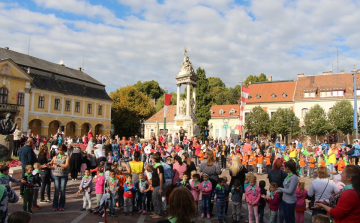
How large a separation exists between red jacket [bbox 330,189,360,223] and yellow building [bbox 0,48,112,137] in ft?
129

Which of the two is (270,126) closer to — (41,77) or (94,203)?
(41,77)

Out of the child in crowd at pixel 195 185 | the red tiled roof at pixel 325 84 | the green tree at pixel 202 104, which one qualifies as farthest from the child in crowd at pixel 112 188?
the red tiled roof at pixel 325 84

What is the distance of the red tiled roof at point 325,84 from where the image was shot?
158 feet

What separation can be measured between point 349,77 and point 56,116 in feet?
159

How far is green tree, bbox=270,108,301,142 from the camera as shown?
46541 mm

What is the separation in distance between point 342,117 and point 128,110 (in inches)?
1438

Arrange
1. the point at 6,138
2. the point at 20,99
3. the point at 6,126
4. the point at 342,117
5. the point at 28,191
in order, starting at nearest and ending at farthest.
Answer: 1. the point at 28,191
2. the point at 6,138
3. the point at 6,126
4. the point at 20,99
5. the point at 342,117

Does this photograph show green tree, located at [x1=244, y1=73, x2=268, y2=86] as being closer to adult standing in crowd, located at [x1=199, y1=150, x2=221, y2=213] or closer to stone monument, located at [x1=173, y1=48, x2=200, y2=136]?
stone monument, located at [x1=173, y1=48, x2=200, y2=136]

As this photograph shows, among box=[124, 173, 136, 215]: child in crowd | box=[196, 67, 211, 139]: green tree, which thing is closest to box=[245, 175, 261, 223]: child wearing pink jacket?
box=[124, 173, 136, 215]: child in crowd

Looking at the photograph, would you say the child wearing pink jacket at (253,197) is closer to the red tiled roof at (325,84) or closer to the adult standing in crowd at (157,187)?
the adult standing in crowd at (157,187)

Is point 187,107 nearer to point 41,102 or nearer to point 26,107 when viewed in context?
point 26,107

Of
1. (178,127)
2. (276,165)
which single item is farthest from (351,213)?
(178,127)

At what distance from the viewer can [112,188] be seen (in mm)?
7816

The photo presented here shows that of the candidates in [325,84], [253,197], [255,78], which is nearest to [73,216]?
[253,197]
